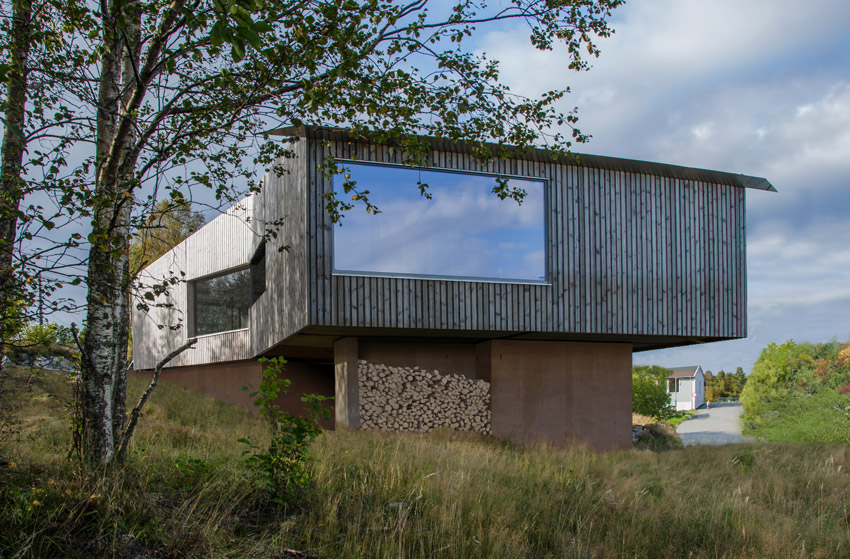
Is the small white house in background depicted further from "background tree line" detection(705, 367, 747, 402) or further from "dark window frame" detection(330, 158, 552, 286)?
"dark window frame" detection(330, 158, 552, 286)

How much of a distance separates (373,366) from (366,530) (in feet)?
26.4

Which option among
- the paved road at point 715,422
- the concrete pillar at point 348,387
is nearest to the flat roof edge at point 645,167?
the concrete pillar at point 348,387

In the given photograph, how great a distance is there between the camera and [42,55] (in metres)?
6.76

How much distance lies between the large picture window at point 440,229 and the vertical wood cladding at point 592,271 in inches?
7.6

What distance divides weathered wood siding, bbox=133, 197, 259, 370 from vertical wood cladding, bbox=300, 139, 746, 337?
5.04 m

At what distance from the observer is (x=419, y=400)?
13234 mm

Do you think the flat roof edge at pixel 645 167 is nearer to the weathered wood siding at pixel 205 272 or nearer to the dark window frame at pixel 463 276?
the dark window frame at pixel 463 276

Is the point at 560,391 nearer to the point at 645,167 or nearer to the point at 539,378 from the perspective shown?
the point at 539,378

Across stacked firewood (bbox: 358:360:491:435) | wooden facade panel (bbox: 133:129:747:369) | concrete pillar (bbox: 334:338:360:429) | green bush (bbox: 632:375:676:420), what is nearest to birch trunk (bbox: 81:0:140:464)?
wooden facade panel (bbox: 133:129:747:369)

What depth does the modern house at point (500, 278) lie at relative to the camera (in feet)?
37.7

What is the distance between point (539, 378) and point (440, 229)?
4.21 metres

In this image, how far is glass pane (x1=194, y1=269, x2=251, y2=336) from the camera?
1748 cm

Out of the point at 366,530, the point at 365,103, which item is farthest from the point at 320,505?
the point at 365,103

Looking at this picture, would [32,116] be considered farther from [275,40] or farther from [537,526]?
[537,526]
